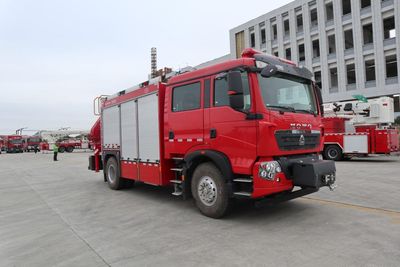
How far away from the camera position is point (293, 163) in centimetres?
569

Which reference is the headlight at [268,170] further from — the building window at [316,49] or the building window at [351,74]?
the building window at [316,49]

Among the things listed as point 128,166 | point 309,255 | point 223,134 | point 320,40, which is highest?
point 320,40

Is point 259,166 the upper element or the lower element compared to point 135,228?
upper

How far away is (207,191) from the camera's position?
6168 mm

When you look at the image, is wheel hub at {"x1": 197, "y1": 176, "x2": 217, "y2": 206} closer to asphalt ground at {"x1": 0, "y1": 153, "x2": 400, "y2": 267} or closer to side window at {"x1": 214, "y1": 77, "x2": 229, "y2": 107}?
asphalt ground at {"x1": 0, "y1": 153, "x2": 400, "y2": 267}

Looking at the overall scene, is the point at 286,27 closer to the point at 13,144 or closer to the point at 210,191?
the point at 210,191

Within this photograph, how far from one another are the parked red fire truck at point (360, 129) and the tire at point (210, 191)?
13902 millimetres

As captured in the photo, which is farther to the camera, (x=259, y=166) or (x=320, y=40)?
(x=320, y=40)

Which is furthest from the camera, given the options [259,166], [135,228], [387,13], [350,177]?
[387,13]

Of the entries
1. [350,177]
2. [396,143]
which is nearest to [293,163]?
[350,177]

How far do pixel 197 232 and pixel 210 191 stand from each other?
966 mm

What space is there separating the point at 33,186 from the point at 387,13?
115 ft

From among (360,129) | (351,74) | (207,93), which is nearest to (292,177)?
(207,93)

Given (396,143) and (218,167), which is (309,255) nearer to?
(218,167)
